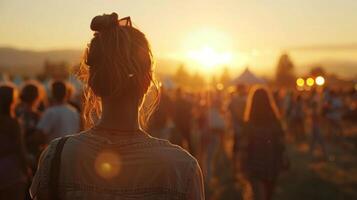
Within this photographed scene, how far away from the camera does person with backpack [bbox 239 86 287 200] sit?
673cm

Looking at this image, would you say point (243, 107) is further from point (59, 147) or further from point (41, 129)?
point (59, 147)

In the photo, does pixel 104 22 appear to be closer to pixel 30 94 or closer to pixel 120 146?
pixel 120 146

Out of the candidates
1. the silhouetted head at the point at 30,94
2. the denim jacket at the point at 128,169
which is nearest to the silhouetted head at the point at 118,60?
the denim jacket at the point at 128,169

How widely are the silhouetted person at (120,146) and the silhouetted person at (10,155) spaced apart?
3074 mm

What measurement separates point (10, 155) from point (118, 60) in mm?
3397

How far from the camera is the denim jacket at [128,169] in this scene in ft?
6.77

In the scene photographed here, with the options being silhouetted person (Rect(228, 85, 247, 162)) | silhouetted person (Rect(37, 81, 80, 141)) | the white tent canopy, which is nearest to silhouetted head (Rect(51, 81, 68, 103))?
silhouetted person (Rect(37, 81, 80, 141))

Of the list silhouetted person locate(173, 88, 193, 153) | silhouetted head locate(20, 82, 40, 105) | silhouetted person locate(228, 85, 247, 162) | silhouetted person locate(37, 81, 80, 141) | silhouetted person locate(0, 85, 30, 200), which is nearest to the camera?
silhouetted person locate(0, 85, 30, 200)

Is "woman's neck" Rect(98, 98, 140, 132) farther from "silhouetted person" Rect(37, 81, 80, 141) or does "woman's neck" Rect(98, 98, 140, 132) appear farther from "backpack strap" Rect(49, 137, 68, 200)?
"silhouetted person" Rect(37, 81, 80, 141)

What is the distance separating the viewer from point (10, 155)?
515 centimetres

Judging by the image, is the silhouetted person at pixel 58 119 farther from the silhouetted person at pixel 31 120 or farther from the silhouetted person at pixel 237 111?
the silhouetted person at pixel 237 111

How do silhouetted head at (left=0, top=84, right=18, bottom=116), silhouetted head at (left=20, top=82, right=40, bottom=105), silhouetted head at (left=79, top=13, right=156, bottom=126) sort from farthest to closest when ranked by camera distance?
silhouetted head at (left=20, top=82, right=40, bottom=105) → silhouetted head at (left=0, top=84, right=18, bottom=116) → silhouetted head at (left=79, top=13, right=156, bottom=126)

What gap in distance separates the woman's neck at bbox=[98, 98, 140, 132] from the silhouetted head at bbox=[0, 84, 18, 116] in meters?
3.28

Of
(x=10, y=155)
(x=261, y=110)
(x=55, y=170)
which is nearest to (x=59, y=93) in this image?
(x=10, y=155)
